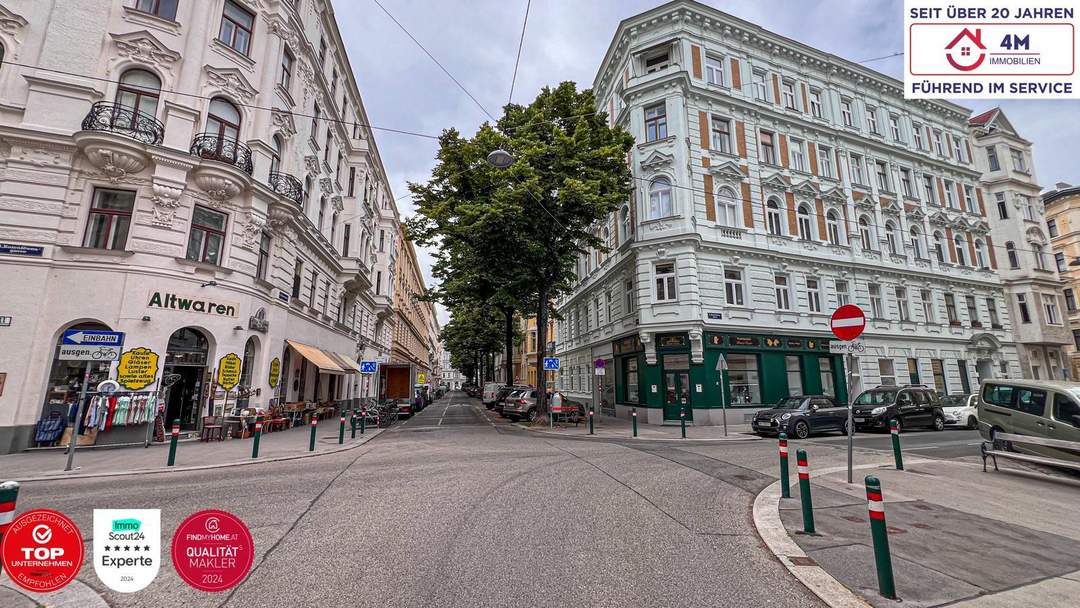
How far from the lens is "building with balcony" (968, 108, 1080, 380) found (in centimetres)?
3034

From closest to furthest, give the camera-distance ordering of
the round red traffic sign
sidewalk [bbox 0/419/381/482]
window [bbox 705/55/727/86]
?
the round red traffic sign → sidewalk [bbox 0/419/381/482] → window [bbox 705/55/727/86]

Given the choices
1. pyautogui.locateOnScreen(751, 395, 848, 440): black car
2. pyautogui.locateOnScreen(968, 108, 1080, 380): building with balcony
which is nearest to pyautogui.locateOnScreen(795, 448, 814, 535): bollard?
pyautogui.locateOnScreen(751, 395, 848, 440): black car

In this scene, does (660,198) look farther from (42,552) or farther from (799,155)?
(42,552)

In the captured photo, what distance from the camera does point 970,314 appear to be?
1123 inches

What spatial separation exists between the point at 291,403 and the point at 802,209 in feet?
91.8

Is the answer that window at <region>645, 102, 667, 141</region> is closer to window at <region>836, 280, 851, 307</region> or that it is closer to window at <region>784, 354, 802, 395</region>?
window at <region>836, 280, 851, 307</region>

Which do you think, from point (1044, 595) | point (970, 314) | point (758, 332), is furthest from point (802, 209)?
point (1044, 595)

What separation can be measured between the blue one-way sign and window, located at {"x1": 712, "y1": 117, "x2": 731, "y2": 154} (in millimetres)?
24520

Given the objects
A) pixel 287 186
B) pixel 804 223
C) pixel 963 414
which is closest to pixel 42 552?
pixel 287 186

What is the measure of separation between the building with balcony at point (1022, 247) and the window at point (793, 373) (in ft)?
67.0

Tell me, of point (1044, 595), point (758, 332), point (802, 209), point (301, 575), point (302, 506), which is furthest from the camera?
point (802, 209)

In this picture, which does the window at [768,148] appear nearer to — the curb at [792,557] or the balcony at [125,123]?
the curb at [792,557]

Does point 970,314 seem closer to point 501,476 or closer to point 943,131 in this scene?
point 943,131

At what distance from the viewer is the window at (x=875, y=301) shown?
24.9m
